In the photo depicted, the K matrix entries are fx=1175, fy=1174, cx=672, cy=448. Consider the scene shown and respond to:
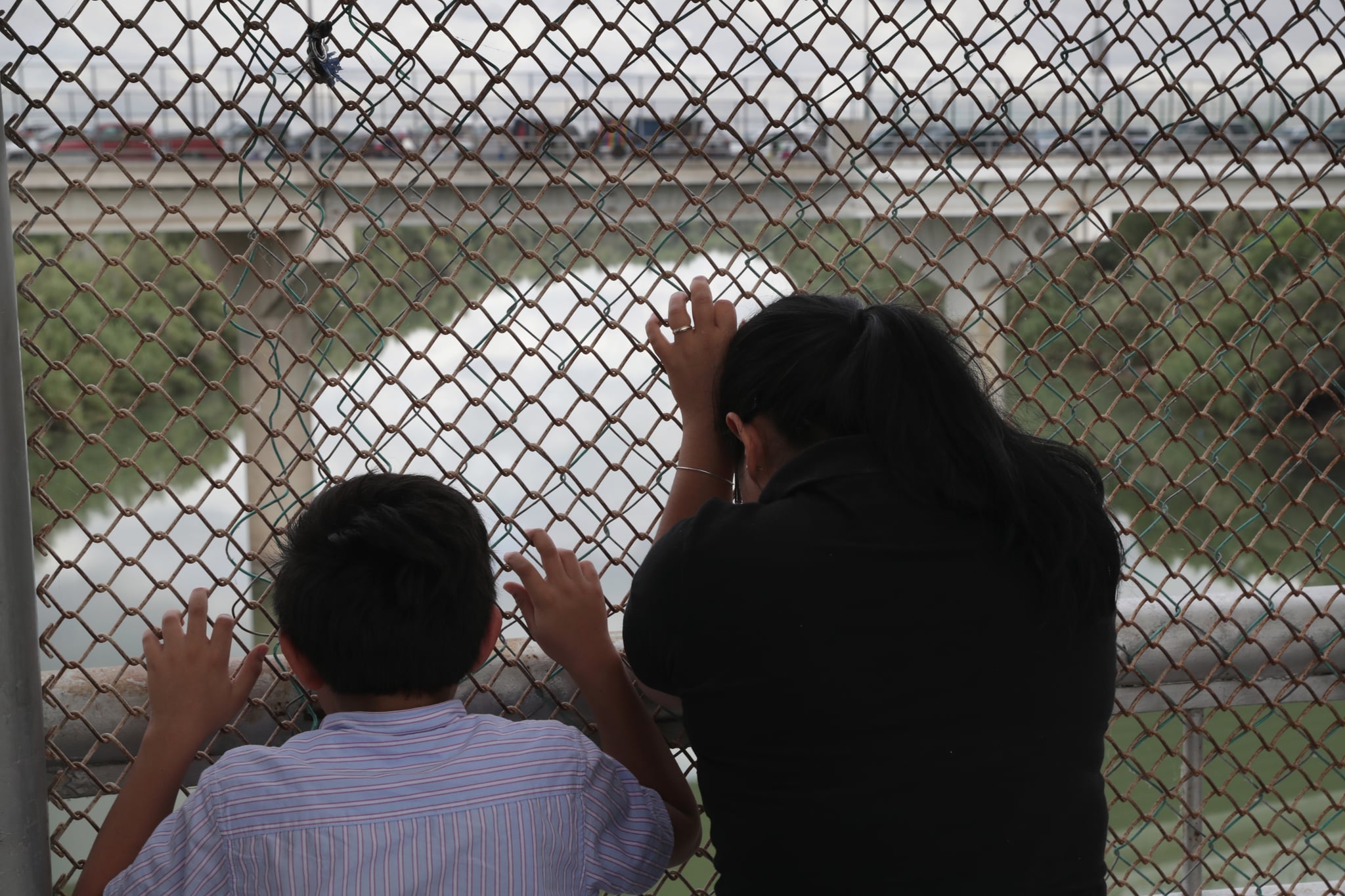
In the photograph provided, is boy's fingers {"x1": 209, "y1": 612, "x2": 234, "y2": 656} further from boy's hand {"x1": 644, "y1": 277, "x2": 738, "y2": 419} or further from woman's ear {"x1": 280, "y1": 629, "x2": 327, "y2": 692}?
boy's hand {"x1": 644, "y1": 277, "x2": 738, "y2": 419}

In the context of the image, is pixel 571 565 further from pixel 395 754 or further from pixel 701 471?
pixel 395 754

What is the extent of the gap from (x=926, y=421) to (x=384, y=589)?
0.63 metres

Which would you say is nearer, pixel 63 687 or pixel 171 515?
pixel 63 687

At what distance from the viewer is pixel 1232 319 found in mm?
9227

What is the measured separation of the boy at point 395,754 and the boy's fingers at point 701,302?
0.38 m

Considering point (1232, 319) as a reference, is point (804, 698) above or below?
above

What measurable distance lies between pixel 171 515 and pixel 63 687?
497 inches

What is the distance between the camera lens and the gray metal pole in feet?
4.05

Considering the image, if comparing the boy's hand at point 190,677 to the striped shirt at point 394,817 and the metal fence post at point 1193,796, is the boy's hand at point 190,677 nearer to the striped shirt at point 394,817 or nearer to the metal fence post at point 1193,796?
the striped shirt at point 394,817

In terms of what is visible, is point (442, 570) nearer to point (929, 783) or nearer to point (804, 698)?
point (804, 698)

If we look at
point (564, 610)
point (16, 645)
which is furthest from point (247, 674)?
point (564, 610)

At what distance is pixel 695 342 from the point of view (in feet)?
5.27

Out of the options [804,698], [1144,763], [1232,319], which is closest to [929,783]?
[804,698]

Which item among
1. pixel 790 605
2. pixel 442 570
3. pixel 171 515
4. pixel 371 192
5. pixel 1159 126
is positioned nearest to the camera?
pixel 790 605
